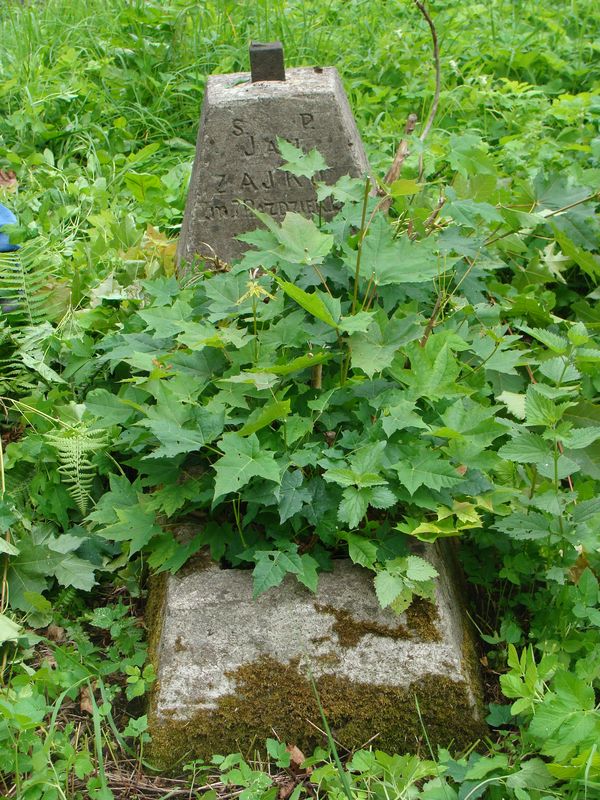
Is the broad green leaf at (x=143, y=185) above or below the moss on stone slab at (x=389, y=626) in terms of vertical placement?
above

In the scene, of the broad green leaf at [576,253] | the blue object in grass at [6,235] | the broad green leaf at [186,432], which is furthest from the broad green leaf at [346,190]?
the blue object in grass at [6,235]

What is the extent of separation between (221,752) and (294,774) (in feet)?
0.59

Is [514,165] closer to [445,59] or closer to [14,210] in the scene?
[445,59]

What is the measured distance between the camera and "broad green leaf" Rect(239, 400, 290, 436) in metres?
2.18

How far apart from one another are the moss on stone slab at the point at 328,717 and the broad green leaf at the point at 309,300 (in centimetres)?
87

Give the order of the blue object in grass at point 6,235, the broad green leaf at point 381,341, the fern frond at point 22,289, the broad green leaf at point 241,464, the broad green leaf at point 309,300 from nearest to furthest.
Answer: the broad green leaf at point 241,464
the broad green leaf at point 309,300
the broad green leaf at point 381,341
the fern frond at point 22,289
the blue object in grass at point 6,235

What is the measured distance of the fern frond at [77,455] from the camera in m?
2.62

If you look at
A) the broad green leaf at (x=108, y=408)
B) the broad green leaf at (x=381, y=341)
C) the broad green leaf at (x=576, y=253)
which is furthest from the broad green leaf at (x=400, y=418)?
the broad green leaf at (x=576, y=253)

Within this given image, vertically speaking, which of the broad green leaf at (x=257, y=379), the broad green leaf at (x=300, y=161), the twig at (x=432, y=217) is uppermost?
the broad green leaf at (x=300, y=161)

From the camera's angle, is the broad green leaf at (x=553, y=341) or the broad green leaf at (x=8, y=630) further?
the broad green leaf at (x=8, y=630)

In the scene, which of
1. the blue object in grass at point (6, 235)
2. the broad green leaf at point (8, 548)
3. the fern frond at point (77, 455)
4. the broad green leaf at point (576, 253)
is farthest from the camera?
the blue object in grass at point (6, 235)

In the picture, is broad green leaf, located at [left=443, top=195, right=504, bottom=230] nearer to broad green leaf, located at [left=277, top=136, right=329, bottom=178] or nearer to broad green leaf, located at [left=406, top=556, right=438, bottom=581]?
broad green leaf, located at [left=277, top=136, right=329, bottom=178]

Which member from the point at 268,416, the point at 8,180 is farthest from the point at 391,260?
the point at 8,180

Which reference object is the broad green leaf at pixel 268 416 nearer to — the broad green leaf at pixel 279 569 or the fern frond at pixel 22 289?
the broad green leaf at pixel 279 569
